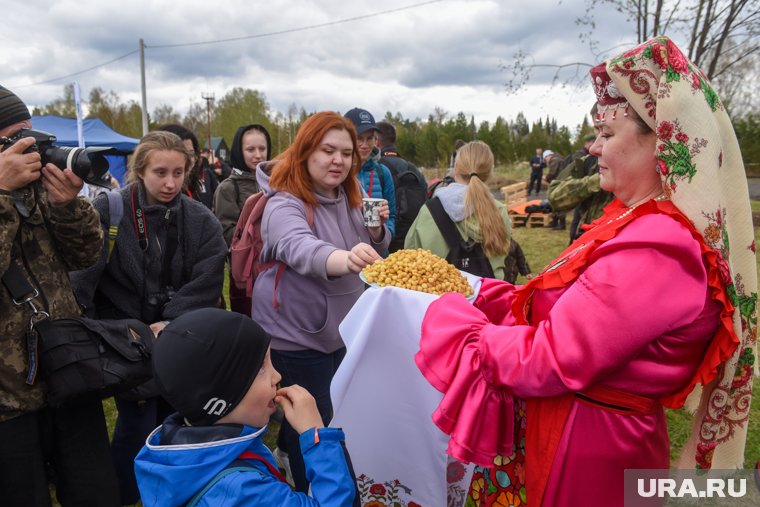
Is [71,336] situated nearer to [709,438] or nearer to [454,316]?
[454,316]

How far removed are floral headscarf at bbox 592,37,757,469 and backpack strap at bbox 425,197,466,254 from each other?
7.19 ft

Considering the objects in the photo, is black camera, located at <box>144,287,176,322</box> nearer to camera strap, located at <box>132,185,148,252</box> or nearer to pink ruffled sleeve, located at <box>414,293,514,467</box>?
camera strap, located at <box>132,185,148,252</box>

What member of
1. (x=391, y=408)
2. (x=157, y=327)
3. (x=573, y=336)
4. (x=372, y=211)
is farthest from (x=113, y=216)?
(x=573, y=336)

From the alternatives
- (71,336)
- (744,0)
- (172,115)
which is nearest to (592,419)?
(71,336)

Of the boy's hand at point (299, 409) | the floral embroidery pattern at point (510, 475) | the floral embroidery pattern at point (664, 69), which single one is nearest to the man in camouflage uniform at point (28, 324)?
the boy's hand at point (299, 409)

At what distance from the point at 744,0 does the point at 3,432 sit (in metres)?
10.4

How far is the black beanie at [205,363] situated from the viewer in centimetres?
131

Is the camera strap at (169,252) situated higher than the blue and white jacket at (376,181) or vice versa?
the blue and white jacket at (376,181)

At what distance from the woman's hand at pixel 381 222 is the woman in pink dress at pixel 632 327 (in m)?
1.05

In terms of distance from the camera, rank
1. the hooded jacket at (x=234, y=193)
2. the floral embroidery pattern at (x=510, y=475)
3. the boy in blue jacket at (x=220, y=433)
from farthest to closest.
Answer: the hooded jacket at (x=234, y=193)
the floral embroidery pattern at (x=510, y=475)
the boy in blue jacket at (x=220, y=433)

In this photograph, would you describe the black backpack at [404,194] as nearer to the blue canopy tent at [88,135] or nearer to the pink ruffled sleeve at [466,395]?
the pink ruffled sleeve at [466,395]

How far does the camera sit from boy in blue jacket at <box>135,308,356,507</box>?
1287mm

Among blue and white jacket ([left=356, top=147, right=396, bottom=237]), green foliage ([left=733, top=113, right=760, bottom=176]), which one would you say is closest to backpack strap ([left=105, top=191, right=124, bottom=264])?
blue and white jacket ([left=356, top=147, right=396, bottom=237])

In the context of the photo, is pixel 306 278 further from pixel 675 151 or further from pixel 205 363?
pixel 675 151
